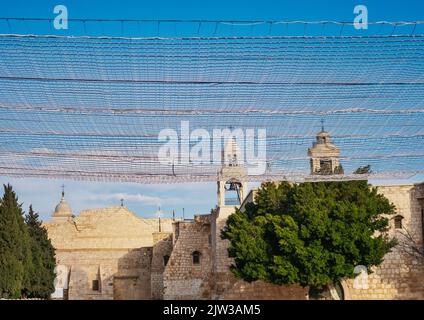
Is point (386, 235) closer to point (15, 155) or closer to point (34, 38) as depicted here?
point (15, 155)

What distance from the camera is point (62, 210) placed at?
46.9 meters

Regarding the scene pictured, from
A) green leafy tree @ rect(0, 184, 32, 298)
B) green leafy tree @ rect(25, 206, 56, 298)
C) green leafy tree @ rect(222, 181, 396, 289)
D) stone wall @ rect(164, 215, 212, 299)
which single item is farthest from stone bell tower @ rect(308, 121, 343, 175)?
green leafy tree @ rect(25, 206, 56, 298)

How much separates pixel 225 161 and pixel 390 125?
2.79m

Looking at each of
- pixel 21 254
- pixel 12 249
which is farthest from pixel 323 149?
pixel 21 254

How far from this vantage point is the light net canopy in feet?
32.8

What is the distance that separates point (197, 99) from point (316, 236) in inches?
462

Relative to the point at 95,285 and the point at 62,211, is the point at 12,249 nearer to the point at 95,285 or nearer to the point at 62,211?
the point at 95,285

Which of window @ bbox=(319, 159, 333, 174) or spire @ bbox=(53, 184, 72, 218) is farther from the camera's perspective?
spire @ bbox=(53, 184, 72, 218)

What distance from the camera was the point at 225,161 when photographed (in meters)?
12.5

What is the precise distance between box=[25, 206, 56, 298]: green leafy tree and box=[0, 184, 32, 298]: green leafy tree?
1642 millimetres

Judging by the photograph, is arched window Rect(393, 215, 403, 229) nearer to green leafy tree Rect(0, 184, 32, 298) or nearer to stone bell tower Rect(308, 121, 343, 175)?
stone bell tower Rect(308, 121, 343, 175)

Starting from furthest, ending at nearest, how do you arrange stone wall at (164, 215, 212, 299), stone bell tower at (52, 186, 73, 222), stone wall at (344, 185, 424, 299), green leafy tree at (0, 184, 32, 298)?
stone bell tower at (52, 186, 73, 222) < stone wall at (164, 215, 212, 299) < green leafy tree at (0, 184, 32, 298) < stone wall at (344, 185, 424, 299)
